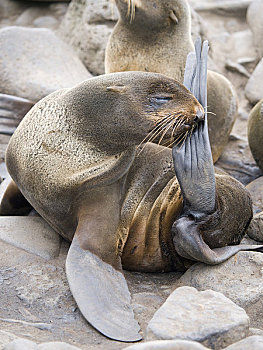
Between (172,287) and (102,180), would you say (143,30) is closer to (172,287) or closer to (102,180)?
(102,180)

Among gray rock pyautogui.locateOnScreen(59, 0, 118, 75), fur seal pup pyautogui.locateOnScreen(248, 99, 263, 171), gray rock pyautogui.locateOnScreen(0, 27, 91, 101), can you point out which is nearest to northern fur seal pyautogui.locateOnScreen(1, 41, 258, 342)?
fur seal pup pyautogui.locateOnScreen(248, 99, 263, 171)

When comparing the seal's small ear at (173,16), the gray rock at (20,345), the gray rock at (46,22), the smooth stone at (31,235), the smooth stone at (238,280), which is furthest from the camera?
the gray rock at (46,22)

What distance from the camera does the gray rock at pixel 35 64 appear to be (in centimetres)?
630

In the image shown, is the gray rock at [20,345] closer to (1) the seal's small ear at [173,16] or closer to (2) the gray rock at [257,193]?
(2) the gray rock at [257,193]

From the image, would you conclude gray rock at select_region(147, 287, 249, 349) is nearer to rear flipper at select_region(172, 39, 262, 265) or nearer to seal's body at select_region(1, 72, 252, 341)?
seal's body at select_region(1, 72, 252, 341)

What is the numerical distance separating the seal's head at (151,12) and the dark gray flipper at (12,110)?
112 centimetres

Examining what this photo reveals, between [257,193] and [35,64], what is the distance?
9.17 feet

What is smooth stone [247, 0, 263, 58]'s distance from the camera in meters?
7.85

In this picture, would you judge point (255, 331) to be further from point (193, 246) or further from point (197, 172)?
point (197, 172)

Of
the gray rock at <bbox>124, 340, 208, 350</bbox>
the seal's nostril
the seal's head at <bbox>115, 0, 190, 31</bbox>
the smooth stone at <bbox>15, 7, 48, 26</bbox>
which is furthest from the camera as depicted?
the smooth stone at <bbox>15, 7, 48, 26</bbox>

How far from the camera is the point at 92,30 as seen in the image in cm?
705

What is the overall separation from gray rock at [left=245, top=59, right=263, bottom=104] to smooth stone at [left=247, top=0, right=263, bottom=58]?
901 mm

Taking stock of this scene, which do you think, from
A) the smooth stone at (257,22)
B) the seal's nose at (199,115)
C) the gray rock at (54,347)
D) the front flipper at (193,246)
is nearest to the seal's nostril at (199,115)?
the seal's nose at (199,115)

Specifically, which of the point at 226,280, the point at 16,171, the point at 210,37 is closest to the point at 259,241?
the point at 226,280
